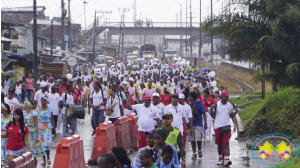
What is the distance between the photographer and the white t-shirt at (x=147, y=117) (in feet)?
40.5

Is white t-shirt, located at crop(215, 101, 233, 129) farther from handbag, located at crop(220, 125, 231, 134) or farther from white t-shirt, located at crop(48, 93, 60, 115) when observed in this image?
white t-shirt, located at crop(48, 93, 60, 115)

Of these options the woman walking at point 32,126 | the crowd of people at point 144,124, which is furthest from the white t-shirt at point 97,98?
the woman walking at point 32,126

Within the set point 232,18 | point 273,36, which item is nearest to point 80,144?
point 273,36

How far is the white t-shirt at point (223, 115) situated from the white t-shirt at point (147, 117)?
138 centimetres

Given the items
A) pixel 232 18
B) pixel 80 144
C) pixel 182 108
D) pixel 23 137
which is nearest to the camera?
pixel 23 137

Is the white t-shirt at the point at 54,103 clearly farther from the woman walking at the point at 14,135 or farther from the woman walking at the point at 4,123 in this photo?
the woman walking at the point at 14,135

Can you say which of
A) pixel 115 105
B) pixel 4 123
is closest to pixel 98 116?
pixel 115 105

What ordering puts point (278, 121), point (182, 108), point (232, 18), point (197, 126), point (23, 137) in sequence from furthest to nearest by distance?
point (232, 18), point (278, 121), point (197, 126), point (182, 108), point (23, 137)

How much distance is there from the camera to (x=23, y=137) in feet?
31.7

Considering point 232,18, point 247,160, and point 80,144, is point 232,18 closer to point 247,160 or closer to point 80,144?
point 247,160

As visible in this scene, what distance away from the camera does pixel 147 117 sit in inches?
489

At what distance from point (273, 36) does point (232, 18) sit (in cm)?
311

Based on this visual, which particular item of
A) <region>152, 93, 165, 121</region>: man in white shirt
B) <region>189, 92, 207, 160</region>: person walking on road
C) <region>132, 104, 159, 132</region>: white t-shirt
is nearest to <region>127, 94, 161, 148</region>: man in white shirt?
<region>132, 104, 159, 132</region>: white t-shirt

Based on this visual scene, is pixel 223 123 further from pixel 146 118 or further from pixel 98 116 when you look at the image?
pixel 98 116
